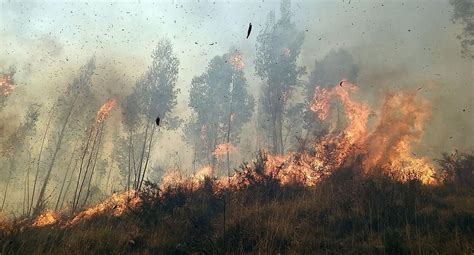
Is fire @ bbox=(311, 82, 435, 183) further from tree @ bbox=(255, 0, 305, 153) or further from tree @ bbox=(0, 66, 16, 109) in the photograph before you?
tree @ bbox=(0, 66, 16, 109)

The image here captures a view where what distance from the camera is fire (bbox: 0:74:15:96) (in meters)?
35.9

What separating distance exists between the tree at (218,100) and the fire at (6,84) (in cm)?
2077

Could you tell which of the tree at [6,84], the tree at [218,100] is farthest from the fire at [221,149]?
the tree at [6,84]

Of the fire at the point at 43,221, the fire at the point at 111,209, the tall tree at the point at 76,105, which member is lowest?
the fire at the point at 43,221

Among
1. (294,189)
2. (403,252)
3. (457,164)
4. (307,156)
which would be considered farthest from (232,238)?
(457,164)

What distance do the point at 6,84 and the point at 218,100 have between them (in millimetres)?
24861

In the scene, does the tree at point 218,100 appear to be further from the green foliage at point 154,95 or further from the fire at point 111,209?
the fire at point 111,209

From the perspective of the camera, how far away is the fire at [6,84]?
118ft

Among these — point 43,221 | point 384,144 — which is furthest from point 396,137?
point 43,221

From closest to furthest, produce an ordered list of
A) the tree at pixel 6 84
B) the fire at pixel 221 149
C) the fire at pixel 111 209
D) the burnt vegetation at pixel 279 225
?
the burnt vegetation at pixel 279 225 → the fire at pixel 111 209 → the tree at pixel 6 84 → the fire at pixel 221 149

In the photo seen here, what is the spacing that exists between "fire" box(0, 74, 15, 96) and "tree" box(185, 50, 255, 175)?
20.8 meters

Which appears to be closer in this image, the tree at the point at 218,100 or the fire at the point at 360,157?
the fire at the point at 360,157

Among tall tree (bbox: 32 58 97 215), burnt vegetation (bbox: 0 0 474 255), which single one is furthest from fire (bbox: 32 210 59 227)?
tall tree (bbox: 32 58 97 215)

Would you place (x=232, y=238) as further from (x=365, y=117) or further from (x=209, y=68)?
(x=209, y=68)
